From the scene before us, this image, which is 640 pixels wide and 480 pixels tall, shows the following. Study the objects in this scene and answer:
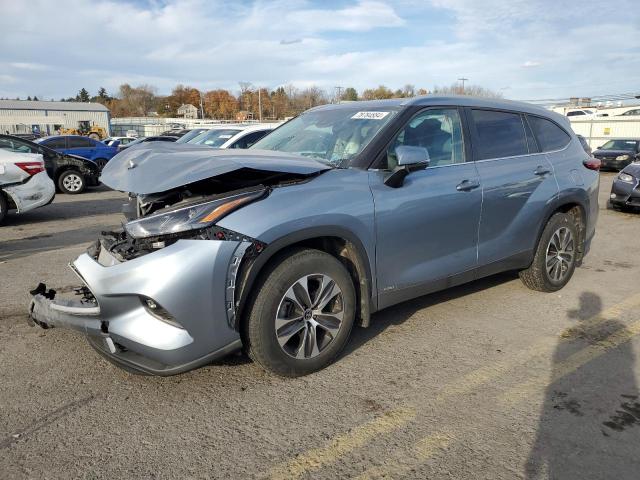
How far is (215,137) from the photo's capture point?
13086 millimetres

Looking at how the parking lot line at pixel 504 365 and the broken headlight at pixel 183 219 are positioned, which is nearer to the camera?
the broken headlight at pixel 183 219

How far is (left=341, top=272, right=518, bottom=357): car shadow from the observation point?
13.1ft

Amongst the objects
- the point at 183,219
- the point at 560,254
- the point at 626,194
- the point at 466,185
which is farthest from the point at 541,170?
the point at 626,194

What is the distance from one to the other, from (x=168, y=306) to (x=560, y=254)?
3994mm

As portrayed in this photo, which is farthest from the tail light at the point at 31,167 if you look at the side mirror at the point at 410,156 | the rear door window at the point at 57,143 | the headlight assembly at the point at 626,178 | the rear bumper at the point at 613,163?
the rear bumper at the point at 613,163

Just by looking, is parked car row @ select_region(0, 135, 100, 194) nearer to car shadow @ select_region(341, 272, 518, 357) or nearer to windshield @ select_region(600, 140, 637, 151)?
car shadow @ select_region(341, 272, 518, 357)

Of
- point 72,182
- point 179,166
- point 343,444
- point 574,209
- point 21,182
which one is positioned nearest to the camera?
point 343,444

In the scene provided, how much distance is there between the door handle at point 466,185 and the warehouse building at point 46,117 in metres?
67.8

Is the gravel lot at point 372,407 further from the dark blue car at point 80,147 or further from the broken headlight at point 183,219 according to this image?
the dark blue car at point 80,147

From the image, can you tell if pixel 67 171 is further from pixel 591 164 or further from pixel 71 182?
pixel 591 164

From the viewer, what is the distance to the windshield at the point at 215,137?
12.6 meters

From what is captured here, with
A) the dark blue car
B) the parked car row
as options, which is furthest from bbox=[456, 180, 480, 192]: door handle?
→ the dark blue car

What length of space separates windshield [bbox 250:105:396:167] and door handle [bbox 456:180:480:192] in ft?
2.51

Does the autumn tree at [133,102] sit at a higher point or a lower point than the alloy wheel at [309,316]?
higher
